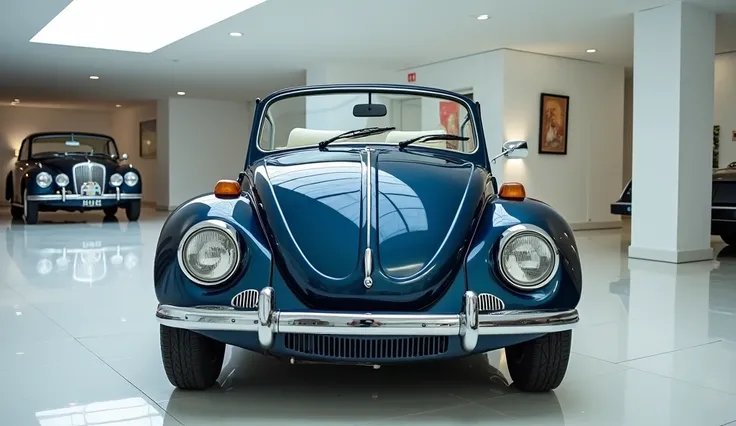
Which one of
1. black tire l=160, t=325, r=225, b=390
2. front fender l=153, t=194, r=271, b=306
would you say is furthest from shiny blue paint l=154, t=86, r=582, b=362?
black tire l=160, t=325, r=225, b=390

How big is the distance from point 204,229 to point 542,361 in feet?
3.99

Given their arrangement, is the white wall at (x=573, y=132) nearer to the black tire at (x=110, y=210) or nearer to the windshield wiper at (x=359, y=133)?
the black tire at (x=110, y=210)

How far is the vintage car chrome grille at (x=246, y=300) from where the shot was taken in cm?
203

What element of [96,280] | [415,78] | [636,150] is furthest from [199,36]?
[636,150]

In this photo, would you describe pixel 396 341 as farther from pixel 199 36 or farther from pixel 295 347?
pixel 199 36

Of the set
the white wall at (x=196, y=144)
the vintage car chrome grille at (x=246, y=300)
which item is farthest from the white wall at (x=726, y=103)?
the white wall at (x=196, y=144)

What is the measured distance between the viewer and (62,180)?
10.2 metres

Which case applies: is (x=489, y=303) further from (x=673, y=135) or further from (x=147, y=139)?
(x=147, y=139)

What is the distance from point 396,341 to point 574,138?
927 centimetres

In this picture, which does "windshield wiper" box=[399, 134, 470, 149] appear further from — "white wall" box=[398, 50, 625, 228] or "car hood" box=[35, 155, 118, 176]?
"car hood" box=[35, 155, 118, 176]

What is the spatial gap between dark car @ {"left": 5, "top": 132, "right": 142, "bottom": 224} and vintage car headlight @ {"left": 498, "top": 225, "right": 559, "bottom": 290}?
952cm

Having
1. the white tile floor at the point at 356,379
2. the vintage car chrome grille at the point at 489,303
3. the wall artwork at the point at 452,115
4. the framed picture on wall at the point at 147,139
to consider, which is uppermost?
the framed picture on wall at the point at 147,139

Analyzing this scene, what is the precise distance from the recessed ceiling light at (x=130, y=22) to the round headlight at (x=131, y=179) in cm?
196

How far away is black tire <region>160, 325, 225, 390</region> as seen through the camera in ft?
7.27
